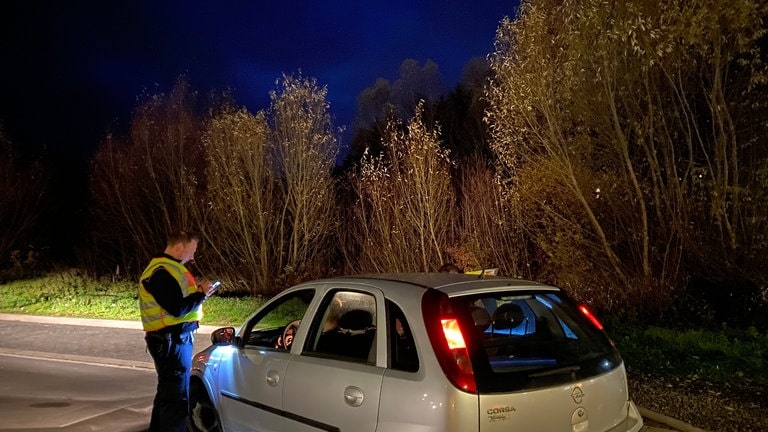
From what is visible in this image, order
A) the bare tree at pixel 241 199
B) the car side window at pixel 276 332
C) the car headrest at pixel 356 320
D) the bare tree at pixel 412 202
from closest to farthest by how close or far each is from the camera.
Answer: the car headrest at pixel 356 320 → the car side window at pixel 276 332 → the bare tree at pixel 412 202 → the bare tree at pixel 241 199

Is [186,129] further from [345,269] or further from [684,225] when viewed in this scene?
[684,225]

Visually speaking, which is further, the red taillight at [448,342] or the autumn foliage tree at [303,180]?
the autumn foliage tree at [303,180]

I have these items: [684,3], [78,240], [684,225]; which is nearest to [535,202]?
[684,225]

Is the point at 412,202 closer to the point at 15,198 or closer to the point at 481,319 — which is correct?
the point at 481,319

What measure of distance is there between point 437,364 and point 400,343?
33 cm

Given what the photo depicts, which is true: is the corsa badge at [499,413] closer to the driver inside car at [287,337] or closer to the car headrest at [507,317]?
the car headrest at [507,317]

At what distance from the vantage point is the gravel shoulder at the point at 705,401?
18.0 ft

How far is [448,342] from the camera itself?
3229 millimetres

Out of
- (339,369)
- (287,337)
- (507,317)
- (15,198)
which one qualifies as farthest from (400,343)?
(15,198)

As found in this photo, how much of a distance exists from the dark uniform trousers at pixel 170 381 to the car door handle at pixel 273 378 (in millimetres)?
1229

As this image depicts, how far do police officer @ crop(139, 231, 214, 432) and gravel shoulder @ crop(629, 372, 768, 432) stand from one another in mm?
4201

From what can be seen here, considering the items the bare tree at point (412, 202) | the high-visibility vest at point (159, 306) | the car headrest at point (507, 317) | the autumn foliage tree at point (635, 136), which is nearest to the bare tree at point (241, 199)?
the bare tree at point (412, 202)

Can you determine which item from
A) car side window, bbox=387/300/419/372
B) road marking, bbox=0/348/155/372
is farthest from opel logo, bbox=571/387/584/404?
road marking, bbox=0/348/155/372

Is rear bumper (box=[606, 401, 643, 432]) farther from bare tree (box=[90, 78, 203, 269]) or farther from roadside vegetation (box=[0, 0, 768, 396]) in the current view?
bare tree (box=[90, 78, 203, 269])
